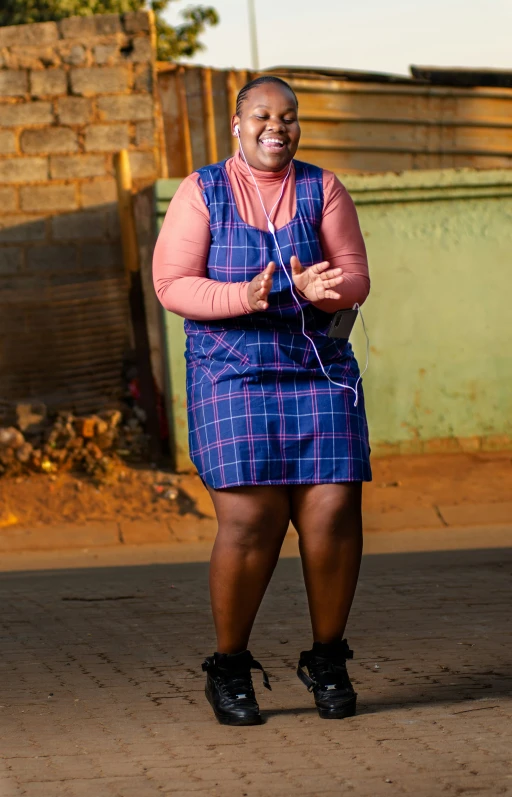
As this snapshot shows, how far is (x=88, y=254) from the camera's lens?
32.6 feet

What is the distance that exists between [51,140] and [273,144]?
7.22 meters

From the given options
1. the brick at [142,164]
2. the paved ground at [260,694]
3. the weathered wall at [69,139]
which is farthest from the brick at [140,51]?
the paved ground at [260,694]

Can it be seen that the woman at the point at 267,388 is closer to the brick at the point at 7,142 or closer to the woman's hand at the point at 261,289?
the woman's hand at the point at 261,289

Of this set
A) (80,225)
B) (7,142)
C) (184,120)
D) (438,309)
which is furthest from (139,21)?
(438,309)

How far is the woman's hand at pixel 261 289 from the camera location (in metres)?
2.81

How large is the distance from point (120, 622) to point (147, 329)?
452 cm

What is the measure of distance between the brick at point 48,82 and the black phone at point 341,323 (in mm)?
7470

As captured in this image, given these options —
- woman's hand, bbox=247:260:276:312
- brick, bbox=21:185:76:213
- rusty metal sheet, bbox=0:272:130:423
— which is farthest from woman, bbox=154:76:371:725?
brick, bbox=21:185:76:213

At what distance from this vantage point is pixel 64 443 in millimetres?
8164

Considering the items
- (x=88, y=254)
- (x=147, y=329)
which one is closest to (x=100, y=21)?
(x=88, y=254)

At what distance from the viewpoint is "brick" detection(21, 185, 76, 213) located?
32.5 feet

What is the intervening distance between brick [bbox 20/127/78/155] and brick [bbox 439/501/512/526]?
15.5 feet

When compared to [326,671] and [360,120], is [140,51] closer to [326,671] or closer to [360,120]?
[360,120]

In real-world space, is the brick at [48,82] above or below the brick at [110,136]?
above
